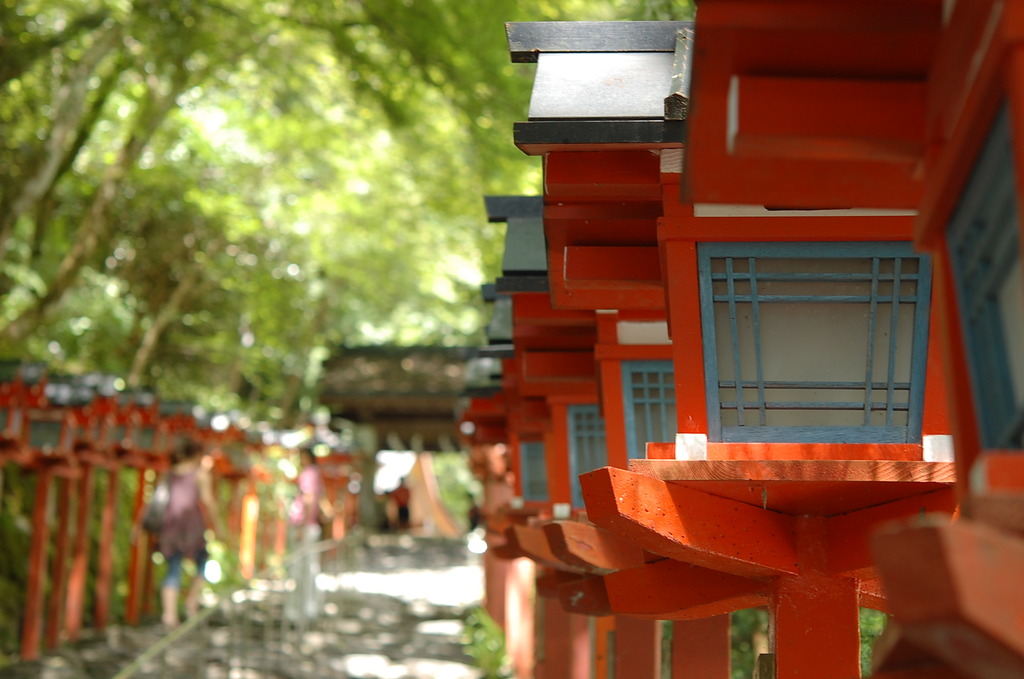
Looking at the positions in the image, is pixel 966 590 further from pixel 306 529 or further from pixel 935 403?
pixel 306 529

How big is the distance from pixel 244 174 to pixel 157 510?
20.8ft

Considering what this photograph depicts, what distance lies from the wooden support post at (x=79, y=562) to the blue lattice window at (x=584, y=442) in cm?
829

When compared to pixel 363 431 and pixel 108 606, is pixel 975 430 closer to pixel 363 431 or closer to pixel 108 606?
pixel 108 606

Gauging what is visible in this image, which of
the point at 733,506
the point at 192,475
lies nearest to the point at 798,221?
the point at 733,506

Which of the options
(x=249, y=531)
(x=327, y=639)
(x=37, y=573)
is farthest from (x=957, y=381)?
(x=249, y=531)

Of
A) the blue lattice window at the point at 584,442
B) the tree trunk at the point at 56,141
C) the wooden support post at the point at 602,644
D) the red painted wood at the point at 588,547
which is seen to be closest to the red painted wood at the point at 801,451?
the red painted wood at the point at 588,547

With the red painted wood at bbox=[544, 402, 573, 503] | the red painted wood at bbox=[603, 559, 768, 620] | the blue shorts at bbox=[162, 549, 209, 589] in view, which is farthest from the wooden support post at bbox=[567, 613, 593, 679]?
the blue shorts at bbox=[162, 549, 209, 589]

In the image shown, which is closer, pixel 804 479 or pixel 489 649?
pixel 804 479

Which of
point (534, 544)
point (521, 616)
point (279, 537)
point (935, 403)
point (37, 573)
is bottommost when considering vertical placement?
point (521, 616)

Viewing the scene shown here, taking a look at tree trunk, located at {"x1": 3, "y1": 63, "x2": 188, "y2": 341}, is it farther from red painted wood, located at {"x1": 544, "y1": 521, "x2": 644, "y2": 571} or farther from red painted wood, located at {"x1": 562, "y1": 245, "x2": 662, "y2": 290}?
red painted wood, located at {"x1": 544, "y1": 521, "x2": 644, "y2": 571}

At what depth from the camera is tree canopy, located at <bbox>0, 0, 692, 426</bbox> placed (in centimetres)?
1138

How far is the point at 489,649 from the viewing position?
50.1 feet

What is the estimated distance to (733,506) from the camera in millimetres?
3475

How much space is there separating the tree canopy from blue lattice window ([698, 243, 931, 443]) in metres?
3.97
